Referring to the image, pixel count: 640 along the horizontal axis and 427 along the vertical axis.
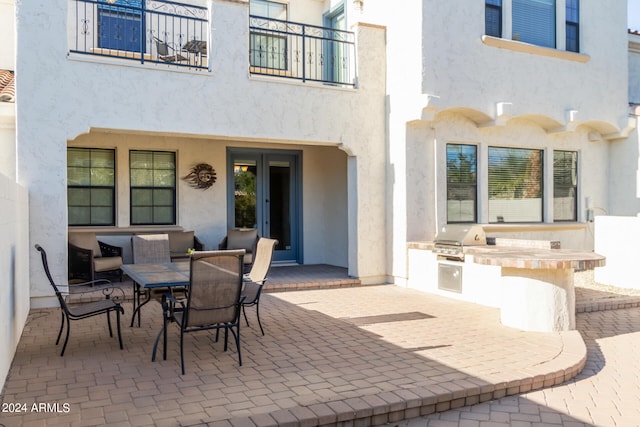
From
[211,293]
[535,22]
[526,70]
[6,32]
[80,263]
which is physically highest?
[535,22]

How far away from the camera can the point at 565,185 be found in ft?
39.6

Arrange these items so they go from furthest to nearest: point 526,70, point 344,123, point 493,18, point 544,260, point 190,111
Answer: point 526,70
point 493,18
point 344,123
point 190,111
point 544,260

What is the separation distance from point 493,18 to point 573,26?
7.62 ft

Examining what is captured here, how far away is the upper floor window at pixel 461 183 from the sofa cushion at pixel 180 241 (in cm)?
525

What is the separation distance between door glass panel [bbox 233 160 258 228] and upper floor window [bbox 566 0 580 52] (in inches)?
298

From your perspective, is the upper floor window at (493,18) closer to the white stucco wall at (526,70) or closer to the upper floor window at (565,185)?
the white stucco wall at (526,70)

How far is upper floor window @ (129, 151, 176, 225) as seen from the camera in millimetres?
11062

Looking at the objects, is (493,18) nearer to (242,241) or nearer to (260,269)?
(242,241)

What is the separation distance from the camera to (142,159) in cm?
1116

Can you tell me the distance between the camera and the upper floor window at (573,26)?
38.3 ft

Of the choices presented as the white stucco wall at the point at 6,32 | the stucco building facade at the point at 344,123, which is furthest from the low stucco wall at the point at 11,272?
the white stucco wall at the point at 6,32

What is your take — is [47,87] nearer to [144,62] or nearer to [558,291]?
[144,62]

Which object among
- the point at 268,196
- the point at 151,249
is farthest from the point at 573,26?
the point at 151,249

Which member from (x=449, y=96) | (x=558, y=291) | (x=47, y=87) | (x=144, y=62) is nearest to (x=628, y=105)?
(x=449, y=96)
